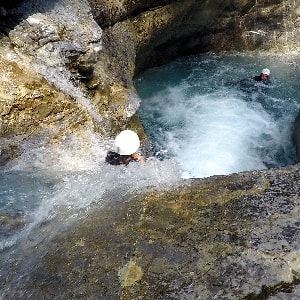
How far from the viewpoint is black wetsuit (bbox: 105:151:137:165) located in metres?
5.97

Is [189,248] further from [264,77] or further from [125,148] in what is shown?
[264,77]

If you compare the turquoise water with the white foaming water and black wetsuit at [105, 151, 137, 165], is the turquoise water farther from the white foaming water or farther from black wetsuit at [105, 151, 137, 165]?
black wetsuit at [105, 151, 137, 165]

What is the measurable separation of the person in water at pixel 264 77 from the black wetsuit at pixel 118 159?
607cm

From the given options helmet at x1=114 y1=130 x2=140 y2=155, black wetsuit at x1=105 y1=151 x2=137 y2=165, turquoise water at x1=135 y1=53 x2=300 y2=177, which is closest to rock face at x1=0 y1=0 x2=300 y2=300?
black wetsuit at x1=105 y1=151 x2=137 y2=165

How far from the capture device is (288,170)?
409 centimetres

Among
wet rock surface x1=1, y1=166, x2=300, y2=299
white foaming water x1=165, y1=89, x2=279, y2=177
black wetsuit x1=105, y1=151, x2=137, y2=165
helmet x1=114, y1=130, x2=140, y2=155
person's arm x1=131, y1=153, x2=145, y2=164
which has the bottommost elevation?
white foaming water x1=165, y1=89, x2=279, y2=177

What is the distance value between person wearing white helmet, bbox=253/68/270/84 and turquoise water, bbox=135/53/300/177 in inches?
5.7

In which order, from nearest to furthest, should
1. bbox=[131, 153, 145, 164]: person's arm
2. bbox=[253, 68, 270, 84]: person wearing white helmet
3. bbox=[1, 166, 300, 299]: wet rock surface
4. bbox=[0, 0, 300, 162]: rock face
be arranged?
1. bbox=[1, 166, 300, 299]: wet rock surface
2. bbox=[131, 153, 145, 164]: person's arm
3. bbox=[0, 0, 300, 162]: rock face
4. bbox=[253, 68, 270, 84]: person wearing white helmet

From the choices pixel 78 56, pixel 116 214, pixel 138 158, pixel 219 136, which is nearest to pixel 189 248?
pixel 116 214

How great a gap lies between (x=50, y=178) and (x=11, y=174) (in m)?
0.56

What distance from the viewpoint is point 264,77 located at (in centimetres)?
1073

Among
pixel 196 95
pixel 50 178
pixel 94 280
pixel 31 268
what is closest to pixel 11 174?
pixel 50 178

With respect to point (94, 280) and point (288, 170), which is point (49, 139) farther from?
point (288, 170)

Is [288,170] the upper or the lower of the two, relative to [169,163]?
upper
